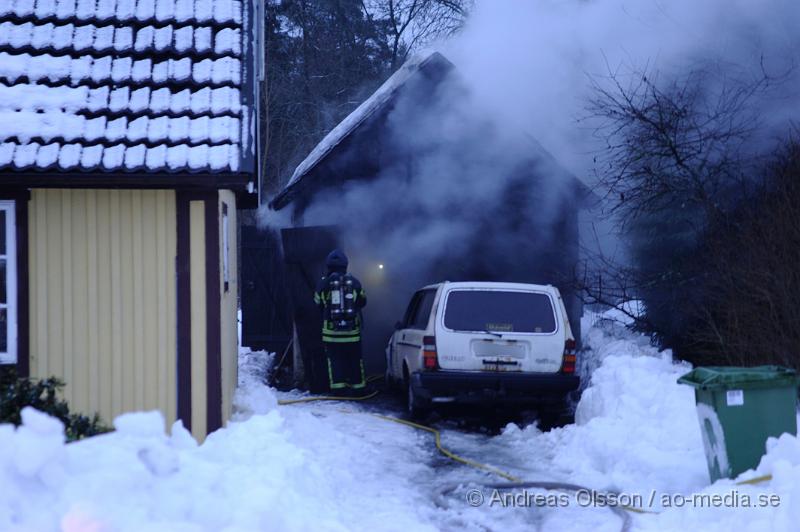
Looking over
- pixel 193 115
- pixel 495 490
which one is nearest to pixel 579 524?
pixel 495 490

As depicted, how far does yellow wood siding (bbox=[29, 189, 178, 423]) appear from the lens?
745 cm

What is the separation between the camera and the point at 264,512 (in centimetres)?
434

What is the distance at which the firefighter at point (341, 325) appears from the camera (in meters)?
12.0

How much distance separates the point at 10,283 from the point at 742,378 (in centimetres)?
591

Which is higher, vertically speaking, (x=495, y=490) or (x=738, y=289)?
(x=738, y=289)

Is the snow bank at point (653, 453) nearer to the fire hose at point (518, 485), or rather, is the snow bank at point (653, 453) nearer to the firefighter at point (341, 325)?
the fire hose at point (518, 485)

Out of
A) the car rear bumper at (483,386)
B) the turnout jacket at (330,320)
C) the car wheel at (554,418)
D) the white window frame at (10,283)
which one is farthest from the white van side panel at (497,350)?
the white window frame at (10,283)

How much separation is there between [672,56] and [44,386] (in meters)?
10.3

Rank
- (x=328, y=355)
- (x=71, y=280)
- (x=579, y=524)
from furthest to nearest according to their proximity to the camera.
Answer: (x=328, y=355)
(x=71, y=280)
(x=579, y=524)

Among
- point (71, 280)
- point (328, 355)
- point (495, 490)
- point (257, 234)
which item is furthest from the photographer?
point (257, 234)

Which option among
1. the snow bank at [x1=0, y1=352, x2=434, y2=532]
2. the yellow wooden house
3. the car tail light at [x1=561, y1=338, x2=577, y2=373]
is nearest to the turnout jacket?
the car tail light at [x1=561, y1=338, x2=577, y2=373]

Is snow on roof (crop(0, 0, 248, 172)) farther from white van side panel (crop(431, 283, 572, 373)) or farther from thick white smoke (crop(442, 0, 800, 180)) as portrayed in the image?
thick white smoke (crop(442, 0, 800, 180))

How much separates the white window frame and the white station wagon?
4267 millimetres

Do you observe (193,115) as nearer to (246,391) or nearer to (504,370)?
(246,391)
